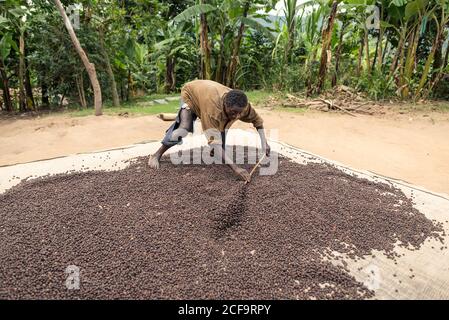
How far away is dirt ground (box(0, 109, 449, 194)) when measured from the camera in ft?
8.18

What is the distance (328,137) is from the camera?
3209 mm

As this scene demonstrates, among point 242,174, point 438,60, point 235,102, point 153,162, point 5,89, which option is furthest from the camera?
point 5,89

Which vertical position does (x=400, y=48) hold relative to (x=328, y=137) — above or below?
above

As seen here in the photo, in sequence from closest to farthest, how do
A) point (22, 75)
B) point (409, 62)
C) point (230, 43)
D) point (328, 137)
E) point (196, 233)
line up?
point (196, 233) → point (328, 137) → point (409, 62) → point (22, 75) → point (230, 43)

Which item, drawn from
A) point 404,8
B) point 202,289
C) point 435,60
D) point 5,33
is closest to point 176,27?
point 5,33

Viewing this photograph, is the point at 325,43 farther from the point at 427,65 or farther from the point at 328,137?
the point at 328,137

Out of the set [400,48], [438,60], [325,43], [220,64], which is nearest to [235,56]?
[220,64]

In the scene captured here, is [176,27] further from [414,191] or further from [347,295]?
[347,295]

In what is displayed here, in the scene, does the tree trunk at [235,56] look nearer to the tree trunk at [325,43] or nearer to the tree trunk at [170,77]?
the tree trunk at [325,43]

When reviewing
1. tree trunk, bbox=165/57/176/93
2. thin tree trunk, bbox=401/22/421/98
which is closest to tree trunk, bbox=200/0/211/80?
tree trunk, bbox=165/57/176/93

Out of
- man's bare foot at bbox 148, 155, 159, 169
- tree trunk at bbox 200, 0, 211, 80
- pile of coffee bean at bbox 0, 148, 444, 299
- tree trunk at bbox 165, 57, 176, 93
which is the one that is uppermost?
tree trunk at bbox 200, 0, 211, 80

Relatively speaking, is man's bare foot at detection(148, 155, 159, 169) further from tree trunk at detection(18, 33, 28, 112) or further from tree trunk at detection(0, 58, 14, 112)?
tree trunk at detection(0, 58, 14, 112)

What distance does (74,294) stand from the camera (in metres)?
1.08

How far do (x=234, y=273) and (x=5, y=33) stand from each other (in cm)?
541
